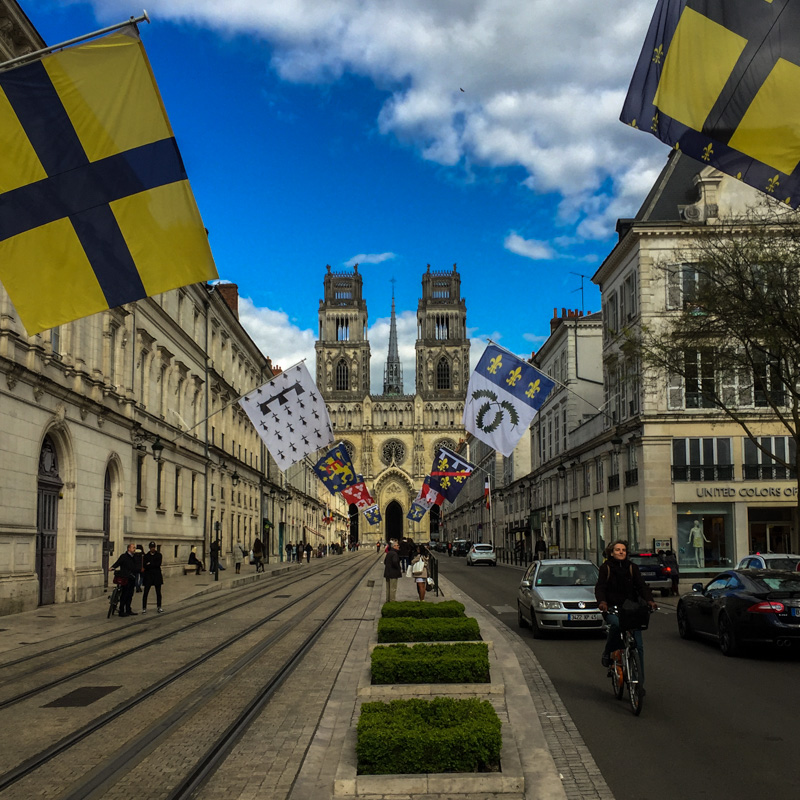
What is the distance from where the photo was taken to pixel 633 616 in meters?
9.83

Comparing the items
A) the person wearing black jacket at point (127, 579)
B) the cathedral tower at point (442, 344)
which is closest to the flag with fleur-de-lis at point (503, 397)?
the person wearing black jacket at point (127, 579)

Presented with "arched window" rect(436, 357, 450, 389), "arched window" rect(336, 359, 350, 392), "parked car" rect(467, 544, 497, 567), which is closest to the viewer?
"parked car" rect(467, 544, 497, 567)

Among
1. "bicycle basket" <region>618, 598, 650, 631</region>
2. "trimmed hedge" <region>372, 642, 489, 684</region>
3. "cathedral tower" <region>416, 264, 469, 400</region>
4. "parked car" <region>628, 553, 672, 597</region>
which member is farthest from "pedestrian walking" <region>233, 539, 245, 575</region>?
"cathedral tower" <region>416, 264, 469, 400</region>

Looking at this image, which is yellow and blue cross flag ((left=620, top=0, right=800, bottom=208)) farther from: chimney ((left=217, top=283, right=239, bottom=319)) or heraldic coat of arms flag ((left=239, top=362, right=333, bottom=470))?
chimney ((left=217, top=283, right=239, bottom=319))

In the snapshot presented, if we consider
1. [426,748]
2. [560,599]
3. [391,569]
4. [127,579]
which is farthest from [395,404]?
[426,748]

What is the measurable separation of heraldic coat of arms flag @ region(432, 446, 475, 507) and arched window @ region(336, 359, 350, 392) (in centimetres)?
10147

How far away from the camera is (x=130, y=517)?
32000 mm

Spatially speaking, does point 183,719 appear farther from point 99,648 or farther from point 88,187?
point 99,648

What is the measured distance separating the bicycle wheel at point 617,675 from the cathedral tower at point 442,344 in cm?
13359

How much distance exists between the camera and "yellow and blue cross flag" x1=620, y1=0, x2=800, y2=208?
8062 mm

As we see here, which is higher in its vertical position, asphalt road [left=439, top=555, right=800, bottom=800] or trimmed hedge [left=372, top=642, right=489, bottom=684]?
trimmed hedge [left=372, top=642, right=489, bottom=684]

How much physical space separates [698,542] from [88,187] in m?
34.0

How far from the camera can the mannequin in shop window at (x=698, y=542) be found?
3825 cm

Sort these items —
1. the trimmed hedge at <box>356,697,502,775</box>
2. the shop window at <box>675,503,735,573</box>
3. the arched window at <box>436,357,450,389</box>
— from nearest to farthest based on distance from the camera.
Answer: the trimmed hedge at <box>356,697,502,775</box> < the shop window at <box>675,503,735,573</box> < the arched window at <box>436,357,450,389</box>
